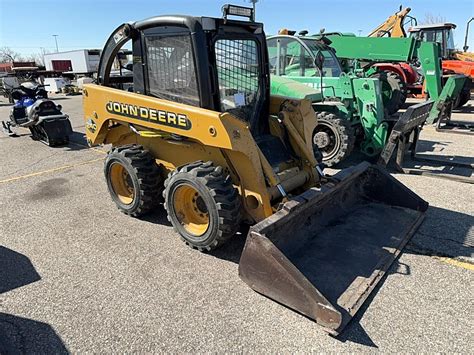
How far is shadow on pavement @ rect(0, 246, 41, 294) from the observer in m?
3.52

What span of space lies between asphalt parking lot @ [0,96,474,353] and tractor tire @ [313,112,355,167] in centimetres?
172

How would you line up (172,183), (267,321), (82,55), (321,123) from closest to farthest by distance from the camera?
(267,321)
(172,183)
(321,123)
(82,55)

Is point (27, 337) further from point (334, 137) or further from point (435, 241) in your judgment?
point (334, 137)

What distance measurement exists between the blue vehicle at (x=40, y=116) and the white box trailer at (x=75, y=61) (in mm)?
24283

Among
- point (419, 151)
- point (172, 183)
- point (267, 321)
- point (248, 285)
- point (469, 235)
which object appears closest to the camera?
point (267, 321)

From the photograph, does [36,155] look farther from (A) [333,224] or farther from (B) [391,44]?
(B) [391,44]

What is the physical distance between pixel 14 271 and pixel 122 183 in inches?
67.4

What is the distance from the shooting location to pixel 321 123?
6.69 m

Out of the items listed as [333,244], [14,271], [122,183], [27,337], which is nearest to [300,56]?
[122,183]

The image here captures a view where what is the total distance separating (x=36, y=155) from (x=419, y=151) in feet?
27.9

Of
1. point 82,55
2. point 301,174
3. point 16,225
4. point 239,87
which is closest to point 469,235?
point 301,174

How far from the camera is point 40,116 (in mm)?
9062

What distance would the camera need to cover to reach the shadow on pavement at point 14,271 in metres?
3.52

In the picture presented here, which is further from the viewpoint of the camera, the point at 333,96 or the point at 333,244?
the point at 333,96
